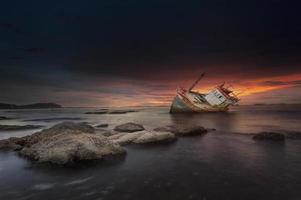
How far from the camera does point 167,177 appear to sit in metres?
10.1

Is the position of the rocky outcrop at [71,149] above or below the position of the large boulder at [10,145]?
above

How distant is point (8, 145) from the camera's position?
55.6 feet

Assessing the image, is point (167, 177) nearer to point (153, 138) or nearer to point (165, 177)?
point (165, 177)

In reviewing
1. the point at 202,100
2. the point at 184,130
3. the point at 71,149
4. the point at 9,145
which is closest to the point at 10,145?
the point at 9,145

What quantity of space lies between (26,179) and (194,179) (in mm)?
6682

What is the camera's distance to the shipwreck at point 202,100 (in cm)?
6800

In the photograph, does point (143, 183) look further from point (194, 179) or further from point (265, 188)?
point (265, 188)

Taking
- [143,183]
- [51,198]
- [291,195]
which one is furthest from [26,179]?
[291,195]

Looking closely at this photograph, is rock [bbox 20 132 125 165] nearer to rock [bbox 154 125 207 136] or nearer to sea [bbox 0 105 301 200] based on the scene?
sea [bbox 0 105 301 200]

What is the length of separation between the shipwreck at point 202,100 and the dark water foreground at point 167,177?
174 ft

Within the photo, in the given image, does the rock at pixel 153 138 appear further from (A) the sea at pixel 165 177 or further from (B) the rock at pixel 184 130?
(B) the rock at pixel 184 130

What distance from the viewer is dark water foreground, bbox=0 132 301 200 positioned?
330 inches

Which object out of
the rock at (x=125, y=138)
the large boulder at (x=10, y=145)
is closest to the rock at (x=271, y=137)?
the rock at (x=125, y=138)

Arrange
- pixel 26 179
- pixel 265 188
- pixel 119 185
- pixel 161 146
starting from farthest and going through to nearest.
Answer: pixel 161 146 < pixel 26 179 < pixel 119 185 < pixel 265 188
